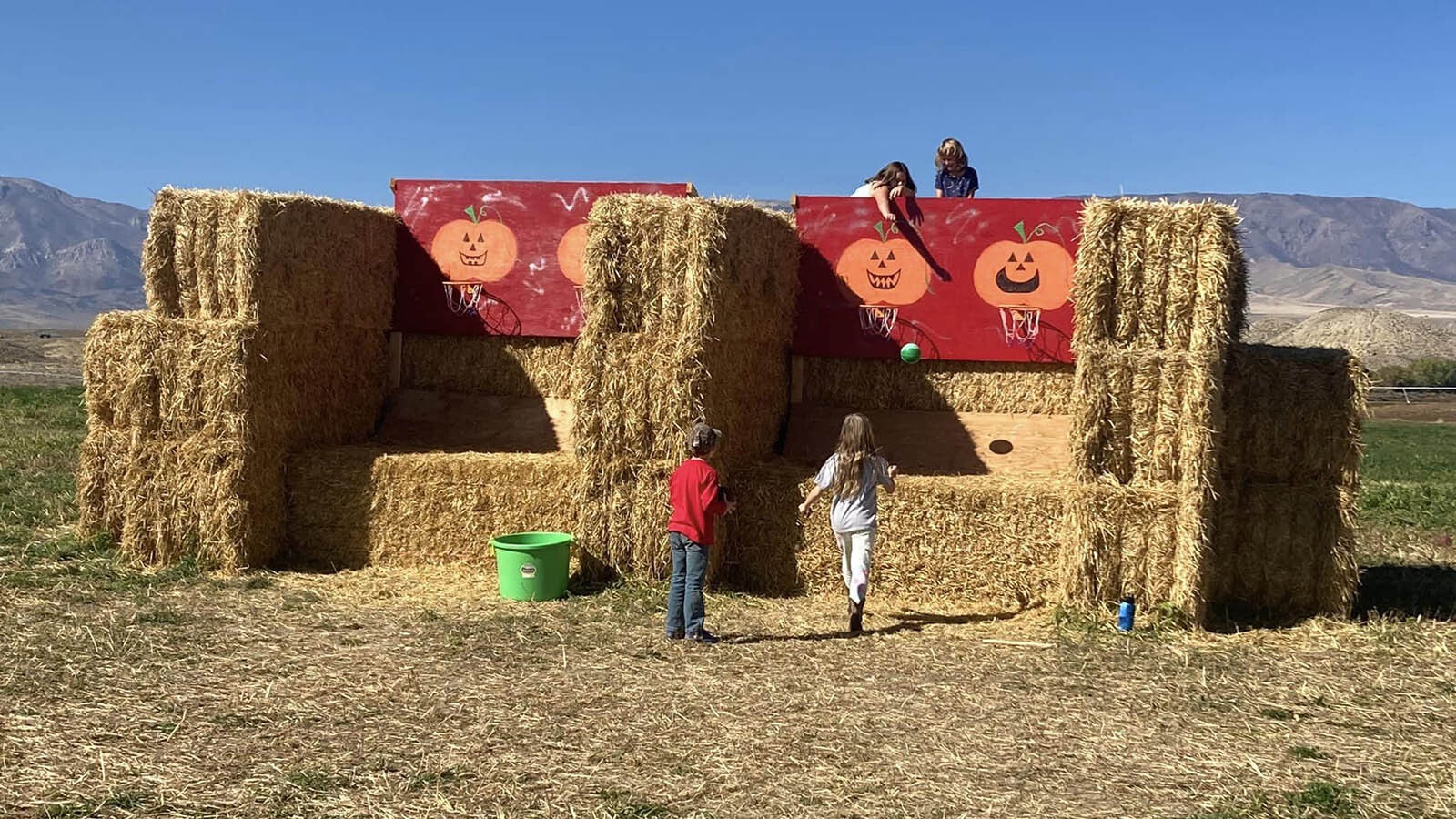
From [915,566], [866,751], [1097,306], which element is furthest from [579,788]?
[1097,306]

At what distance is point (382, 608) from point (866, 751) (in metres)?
4.00

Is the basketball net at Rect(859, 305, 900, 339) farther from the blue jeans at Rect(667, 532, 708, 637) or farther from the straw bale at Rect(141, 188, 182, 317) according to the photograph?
the straw bale at Rect(141, 188, 182, 317)

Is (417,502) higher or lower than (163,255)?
lower

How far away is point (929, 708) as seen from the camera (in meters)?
5.96

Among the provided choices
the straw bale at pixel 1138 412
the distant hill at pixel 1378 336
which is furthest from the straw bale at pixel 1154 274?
the distant hill at pixel 1378 336

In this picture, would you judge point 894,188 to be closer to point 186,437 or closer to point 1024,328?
point 1024,328

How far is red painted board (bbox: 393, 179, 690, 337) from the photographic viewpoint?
10.6 m

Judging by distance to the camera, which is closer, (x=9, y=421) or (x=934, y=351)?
(x=934, y=351)

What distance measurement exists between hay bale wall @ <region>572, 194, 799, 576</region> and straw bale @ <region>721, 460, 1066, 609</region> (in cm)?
52

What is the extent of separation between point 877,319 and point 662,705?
516 cm

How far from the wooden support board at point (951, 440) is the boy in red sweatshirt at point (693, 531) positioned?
2.54 m

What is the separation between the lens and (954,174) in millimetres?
10336

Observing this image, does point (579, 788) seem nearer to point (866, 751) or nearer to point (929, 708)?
point (866, 751)

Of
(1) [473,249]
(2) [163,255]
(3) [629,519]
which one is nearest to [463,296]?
(1) [473,249]
